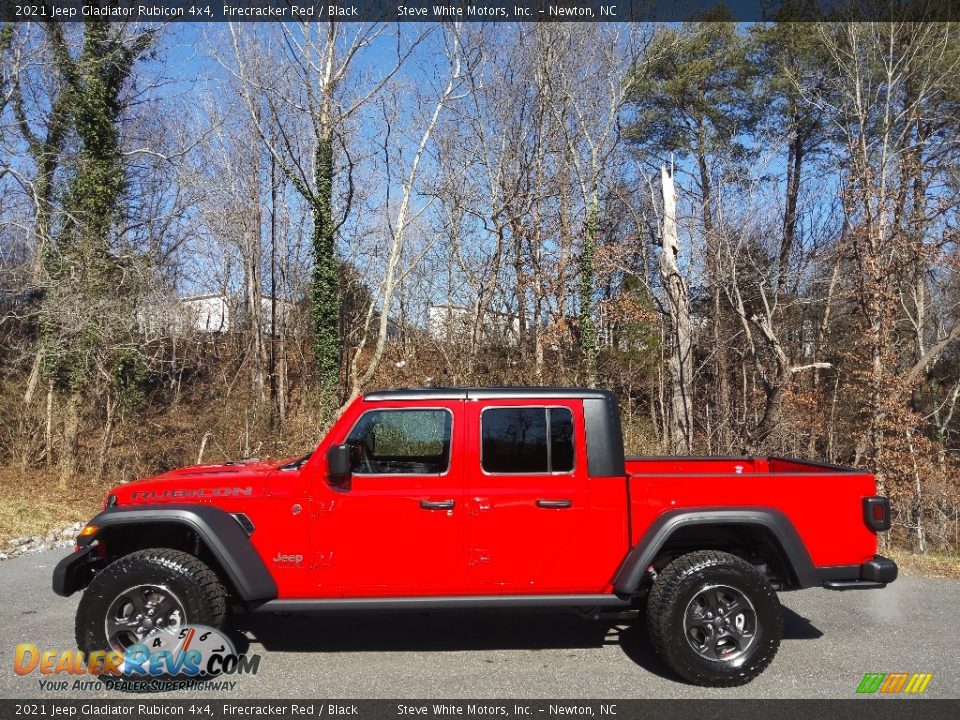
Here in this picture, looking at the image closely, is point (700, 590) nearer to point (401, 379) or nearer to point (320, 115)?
point (320, 115)

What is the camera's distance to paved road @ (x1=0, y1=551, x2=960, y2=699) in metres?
4.20

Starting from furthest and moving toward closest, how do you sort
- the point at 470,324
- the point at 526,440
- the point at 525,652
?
the point at 470,324 → the point at 525,652 → the point at 526,440

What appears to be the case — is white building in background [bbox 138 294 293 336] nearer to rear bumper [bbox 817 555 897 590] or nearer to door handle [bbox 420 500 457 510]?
door handle [bbox 420 500 457 510]

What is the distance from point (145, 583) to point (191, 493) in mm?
575

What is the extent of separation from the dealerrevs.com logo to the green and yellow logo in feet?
12.1

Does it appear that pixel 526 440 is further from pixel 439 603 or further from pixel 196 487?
pixel 196 487

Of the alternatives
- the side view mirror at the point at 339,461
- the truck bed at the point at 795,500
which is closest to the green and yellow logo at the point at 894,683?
the truck bed at the point at 795,500

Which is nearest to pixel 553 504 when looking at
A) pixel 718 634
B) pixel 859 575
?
pixel 718 634

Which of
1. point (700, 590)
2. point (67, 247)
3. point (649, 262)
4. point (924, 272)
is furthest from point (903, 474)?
point (67, 247)

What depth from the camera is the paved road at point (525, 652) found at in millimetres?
4199

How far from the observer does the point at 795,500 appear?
4492mm

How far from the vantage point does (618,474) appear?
4.52m

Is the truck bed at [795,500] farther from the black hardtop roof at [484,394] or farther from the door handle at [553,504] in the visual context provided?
the black hardtop roof at [484,394]

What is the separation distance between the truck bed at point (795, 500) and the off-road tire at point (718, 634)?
37 centimetres
